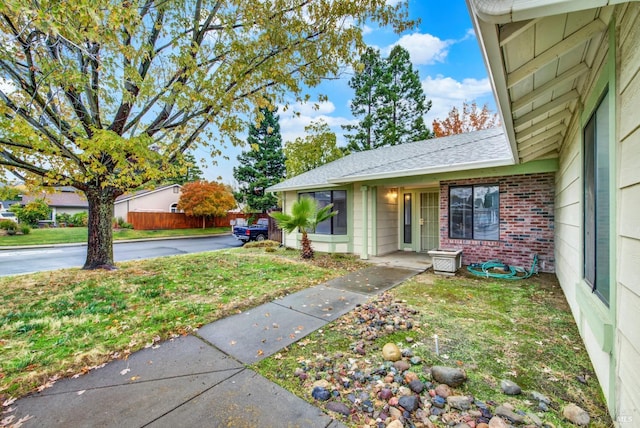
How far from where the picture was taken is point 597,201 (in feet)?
8.16

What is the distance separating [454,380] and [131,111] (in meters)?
8.14

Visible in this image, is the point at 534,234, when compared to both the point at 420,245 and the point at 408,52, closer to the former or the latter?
the point at 420,245

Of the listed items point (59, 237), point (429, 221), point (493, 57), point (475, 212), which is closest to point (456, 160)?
point (475, 212)

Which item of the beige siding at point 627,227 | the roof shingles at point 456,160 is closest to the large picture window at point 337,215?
the roof shingles at point 456,160

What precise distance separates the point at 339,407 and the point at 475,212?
6.36 m

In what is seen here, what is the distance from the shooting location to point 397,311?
398 cm

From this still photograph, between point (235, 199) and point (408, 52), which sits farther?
point (235, 199)

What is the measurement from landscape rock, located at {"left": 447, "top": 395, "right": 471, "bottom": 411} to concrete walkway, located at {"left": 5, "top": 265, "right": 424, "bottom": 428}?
0.93m

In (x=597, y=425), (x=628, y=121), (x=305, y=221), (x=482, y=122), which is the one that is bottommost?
(x=597, y=425)

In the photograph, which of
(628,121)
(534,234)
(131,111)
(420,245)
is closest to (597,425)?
(628,121)

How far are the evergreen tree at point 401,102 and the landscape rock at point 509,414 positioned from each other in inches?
816

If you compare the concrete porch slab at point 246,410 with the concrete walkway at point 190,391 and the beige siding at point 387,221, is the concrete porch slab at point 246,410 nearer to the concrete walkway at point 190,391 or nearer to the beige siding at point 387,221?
the concrete walkway at point 190,391

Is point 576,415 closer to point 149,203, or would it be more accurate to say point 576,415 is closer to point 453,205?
point 453,205

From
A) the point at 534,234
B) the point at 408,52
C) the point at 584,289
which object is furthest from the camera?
the point at 408,52
